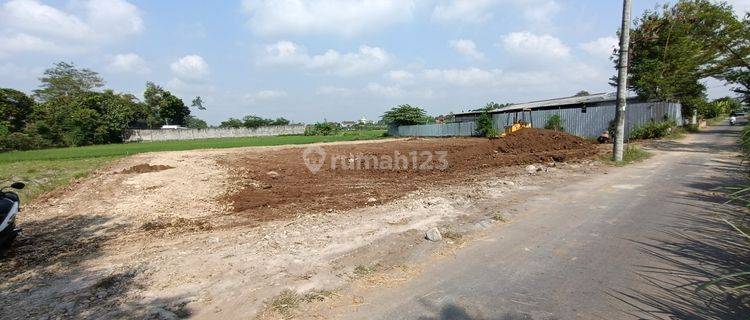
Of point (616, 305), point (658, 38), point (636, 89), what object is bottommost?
point (616, 305)

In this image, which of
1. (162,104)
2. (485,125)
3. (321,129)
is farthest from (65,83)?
(485,125)

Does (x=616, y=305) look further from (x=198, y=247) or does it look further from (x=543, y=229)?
(x=198, y=247)

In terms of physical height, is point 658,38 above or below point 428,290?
above

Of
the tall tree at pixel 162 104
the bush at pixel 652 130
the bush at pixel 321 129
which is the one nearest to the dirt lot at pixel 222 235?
the bush at pixel 652 130

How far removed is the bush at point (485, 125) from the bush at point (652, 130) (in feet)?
39.1

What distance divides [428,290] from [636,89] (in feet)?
90.8

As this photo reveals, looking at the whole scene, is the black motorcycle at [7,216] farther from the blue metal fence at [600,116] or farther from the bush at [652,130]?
the bush at [652,130]

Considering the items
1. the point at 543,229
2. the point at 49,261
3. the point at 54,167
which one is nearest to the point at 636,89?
the point at 543,229

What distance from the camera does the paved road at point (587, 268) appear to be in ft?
10.4

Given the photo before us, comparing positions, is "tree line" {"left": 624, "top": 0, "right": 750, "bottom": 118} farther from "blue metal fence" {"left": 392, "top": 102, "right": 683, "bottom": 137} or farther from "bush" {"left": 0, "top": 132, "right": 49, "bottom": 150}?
"bush" {"left": 0, "top": 132, "right": 49, "bottom": 150}

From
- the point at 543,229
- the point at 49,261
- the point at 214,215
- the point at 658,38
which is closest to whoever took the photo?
the point at 49,261

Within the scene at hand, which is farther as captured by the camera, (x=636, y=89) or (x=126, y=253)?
(x=636, y=89)

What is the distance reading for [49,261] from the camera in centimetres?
503

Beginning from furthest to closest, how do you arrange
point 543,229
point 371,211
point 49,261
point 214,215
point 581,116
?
point 581,116, point 214,215, point 371,211, point 543,229, point 49,261
